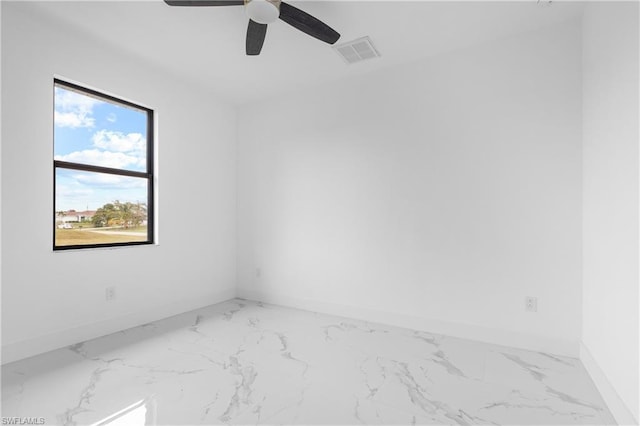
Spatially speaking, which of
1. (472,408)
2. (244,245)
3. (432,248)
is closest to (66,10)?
(244,245)

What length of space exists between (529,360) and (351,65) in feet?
9.56

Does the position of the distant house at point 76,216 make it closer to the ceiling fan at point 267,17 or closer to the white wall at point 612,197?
the ceiling fan at point 267,17

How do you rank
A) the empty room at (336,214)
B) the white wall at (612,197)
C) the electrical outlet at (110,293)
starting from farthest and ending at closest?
1. the electrical outlet at (110,293)
2. the empty room at (336,214)
3. the white wall at (612,197)

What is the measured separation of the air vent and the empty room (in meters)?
0.03

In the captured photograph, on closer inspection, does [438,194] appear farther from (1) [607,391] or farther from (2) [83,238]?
(2) [83,238]

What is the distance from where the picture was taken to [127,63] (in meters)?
2.98

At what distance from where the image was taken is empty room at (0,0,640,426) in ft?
5.88

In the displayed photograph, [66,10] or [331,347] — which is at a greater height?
[66,10]

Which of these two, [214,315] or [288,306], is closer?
[214,315]

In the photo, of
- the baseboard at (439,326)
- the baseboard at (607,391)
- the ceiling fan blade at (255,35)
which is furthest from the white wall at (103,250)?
the baseboard at (607,391)

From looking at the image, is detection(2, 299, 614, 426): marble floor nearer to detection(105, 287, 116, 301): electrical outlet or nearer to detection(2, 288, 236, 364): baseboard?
detection(2, 288, 236, 364): baseboard

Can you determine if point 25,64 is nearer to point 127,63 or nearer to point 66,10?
point 66,10

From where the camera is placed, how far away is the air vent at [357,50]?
2705 millimetres

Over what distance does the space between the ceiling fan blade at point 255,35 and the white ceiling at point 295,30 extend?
26cm
